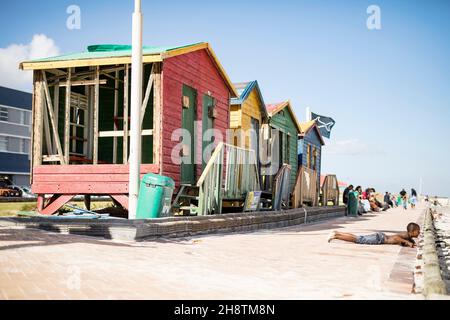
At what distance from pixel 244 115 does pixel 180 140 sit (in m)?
5.73

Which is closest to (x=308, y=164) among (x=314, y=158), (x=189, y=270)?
(x=314, y=158)

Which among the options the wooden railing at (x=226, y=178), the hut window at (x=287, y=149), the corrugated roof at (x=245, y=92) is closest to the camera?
the wooden railing at (x=226, y=178)

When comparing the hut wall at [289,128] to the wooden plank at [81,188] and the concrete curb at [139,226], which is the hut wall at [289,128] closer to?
the concrete curb at [139,226]

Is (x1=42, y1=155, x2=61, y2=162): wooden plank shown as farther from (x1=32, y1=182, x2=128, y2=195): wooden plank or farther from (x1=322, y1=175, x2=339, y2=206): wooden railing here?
(x1=322, y1=175, x2=339, y2=206): wooden railing

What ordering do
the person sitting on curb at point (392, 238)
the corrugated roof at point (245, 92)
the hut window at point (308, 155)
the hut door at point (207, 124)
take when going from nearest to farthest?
the person sitting on curb at point (392, 238) → the hut door at point (207, 124) → the corrugated roof at point (245, 92) → the hut window at point (308, 155)

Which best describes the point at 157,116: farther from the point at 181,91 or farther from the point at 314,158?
the point at 314,158

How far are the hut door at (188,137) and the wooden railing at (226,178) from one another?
98 cm

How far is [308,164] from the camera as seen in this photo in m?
27.9

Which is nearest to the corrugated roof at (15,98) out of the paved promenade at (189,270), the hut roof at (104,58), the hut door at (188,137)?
the hut roof at (104,58)

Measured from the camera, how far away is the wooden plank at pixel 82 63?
11641 mm

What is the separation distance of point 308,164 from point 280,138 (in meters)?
6.14
